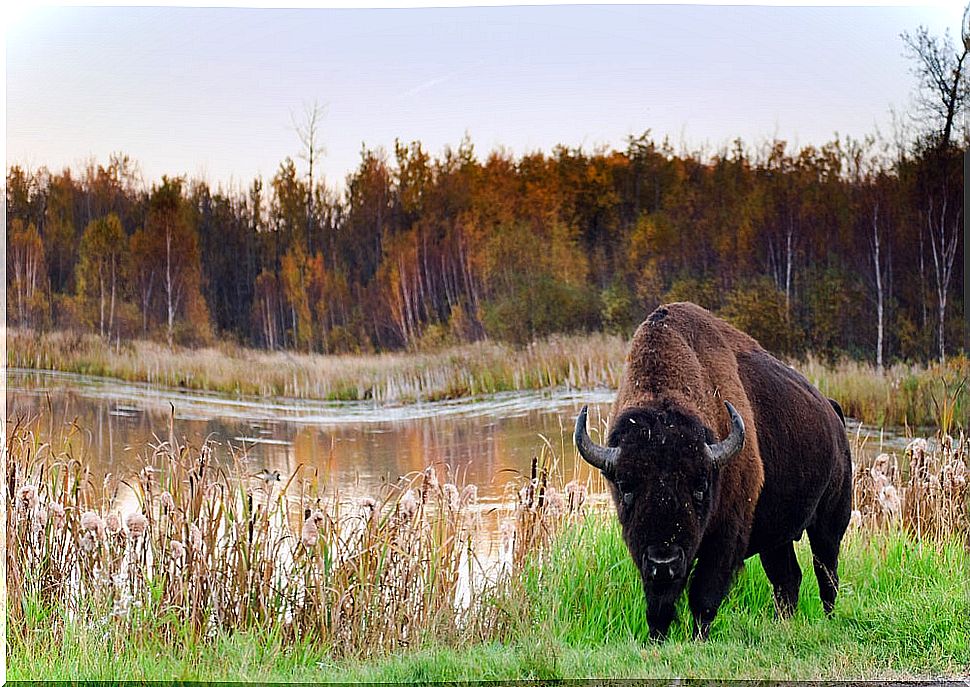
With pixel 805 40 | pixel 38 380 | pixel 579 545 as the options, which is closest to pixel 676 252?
pixel 805 40

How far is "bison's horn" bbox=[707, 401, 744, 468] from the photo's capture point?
5.50 meters

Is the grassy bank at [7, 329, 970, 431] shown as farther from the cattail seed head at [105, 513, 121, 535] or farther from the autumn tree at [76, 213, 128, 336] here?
the cattail seed head at [105, 513, 121, 535]

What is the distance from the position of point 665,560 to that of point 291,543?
2.33 meters

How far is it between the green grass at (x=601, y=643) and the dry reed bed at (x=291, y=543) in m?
0.10

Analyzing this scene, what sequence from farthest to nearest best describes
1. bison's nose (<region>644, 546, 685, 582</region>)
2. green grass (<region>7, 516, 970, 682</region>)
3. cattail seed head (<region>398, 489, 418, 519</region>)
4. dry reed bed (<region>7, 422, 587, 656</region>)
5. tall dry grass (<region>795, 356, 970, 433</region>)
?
tall dry grass (<region>795, 356, 970, 433</region>), cattail seed head (<region>398, 489, 418, 519</region>), dry reed bed (<region>7, 422, 587, 656</region>), green grass (<region>7, 516, 970, 682</region>), bison's nose (<region>644, 546, 685, 582</region>)

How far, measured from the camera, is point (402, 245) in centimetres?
692

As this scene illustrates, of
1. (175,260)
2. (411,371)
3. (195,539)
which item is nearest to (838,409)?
(411,371)

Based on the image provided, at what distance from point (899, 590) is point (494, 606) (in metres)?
2.47

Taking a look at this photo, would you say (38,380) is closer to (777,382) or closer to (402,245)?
(402,245)

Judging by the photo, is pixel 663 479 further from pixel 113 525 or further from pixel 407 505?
pixel 113 525

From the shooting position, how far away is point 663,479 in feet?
17.9

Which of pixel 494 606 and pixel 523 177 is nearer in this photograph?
pixel 494 606

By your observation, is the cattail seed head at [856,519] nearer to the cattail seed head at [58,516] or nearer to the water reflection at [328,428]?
the water reflection at [328,428]

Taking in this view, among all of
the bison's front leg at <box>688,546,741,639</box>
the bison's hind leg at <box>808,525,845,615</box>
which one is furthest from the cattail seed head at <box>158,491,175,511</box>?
the bison's hind leg at <box>808,525,845,615</box>
